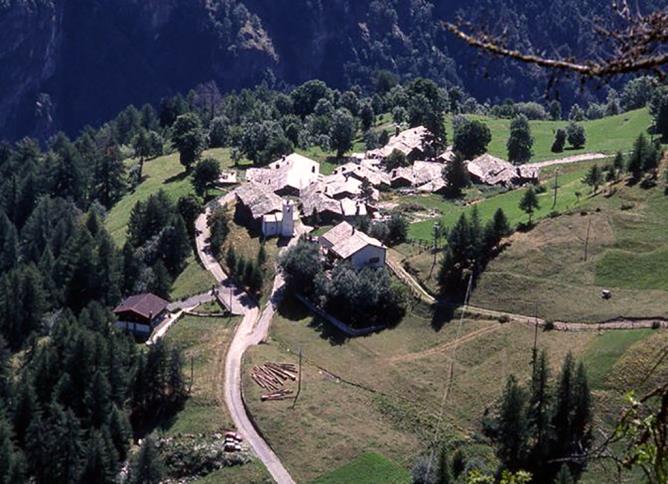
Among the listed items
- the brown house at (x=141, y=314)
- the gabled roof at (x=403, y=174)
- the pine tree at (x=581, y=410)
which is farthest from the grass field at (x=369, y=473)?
the gabled roof at (x=403, y=174)

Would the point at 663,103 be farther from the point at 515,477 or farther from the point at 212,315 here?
the point at 515,477

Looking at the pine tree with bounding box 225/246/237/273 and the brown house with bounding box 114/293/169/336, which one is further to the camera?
the pine tree with bounding box 225/246/237/273

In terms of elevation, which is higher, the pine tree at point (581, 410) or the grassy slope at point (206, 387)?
the pine tree at point (581, 410)

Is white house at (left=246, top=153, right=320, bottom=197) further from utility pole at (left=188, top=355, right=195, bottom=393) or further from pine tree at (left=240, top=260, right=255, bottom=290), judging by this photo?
utility pole at (left=188, top=355, right=195, bottom=393)

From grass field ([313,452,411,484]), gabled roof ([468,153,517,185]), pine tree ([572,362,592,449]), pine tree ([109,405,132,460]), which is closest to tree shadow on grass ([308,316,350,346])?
grass field ([313,452,411,484])

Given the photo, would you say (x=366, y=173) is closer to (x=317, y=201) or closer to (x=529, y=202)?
(x=317, y=201)

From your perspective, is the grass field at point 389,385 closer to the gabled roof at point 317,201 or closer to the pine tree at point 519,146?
the gabled roof at point 317,201
